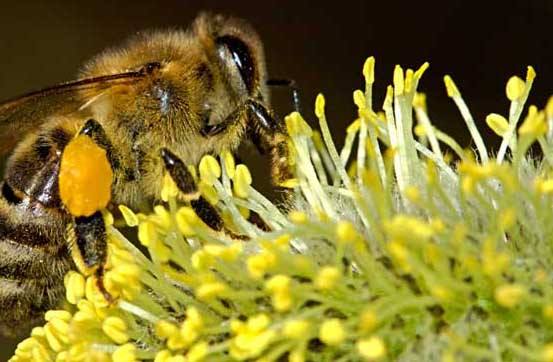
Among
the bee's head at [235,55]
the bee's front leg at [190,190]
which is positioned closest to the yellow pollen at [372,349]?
the bee's front leg at [190,190]

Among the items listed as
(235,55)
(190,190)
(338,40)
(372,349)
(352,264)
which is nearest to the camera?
(372,349)

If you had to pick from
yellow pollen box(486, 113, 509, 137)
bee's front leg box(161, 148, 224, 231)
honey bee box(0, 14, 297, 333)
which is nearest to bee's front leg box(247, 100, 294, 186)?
honey bee box(0, 14, 297, 333)

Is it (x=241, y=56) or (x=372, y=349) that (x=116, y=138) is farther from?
(x=372, y=349)

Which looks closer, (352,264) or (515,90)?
(352,264)

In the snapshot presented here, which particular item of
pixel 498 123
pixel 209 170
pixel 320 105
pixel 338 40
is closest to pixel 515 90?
pixel 498 123

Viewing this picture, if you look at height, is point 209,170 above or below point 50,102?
below

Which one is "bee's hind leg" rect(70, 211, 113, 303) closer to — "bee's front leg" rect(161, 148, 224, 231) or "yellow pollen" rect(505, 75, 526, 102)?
"bee's front leg" rect(161, 148, 224, 231)

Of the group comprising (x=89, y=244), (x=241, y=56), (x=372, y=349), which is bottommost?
(x=372, y=349)

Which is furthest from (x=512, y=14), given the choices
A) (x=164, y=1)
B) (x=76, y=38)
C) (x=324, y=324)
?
(x=324, y=324)
